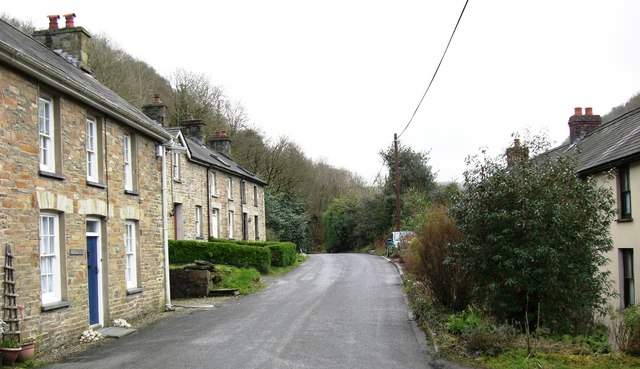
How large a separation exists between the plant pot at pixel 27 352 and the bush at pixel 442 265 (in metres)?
8.37

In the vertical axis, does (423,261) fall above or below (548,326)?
above

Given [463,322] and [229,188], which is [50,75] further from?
[229,188]

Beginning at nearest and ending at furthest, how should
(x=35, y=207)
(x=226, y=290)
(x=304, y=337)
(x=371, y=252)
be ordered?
1. (x=35, y=207)
2. (x=304, y=337)
3. (x=226, y=290)
4. (x=371, y=252)

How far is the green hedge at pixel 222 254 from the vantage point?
77.3 feet

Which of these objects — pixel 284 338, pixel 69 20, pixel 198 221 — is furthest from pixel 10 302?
pixel 198 221

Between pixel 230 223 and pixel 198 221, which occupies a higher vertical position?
pixel 198 221

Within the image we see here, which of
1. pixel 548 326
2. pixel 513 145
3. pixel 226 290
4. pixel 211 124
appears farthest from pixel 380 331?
pixel 211 124

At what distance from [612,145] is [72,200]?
52.8 feet

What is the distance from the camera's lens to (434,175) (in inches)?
1922

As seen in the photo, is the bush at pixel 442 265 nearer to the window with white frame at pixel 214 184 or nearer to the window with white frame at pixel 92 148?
the window with white frame at pixel 92 148

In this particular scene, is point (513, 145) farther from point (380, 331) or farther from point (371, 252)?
point (371, 252)

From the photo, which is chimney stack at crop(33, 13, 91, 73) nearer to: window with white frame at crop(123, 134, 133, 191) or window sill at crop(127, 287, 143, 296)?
window with white frame at crop(123, 134, 133, 191)

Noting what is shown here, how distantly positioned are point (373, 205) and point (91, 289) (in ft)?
127

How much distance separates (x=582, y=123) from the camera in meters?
26.8
